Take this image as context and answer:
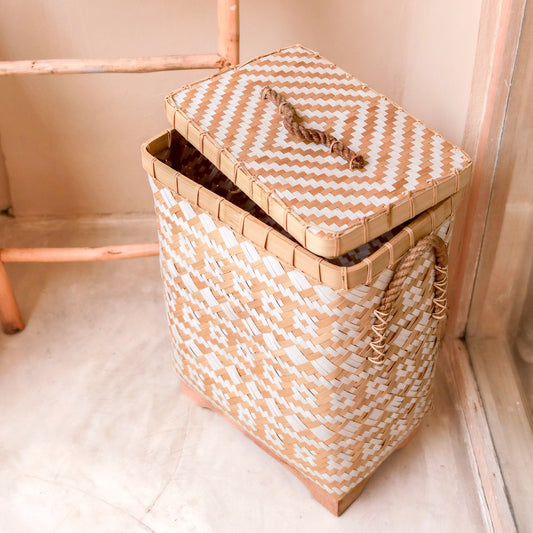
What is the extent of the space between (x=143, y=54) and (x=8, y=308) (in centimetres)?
52

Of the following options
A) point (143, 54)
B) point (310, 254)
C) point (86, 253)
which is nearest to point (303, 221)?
point (310, 254)

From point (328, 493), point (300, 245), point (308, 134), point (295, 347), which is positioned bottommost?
point (328, 493)

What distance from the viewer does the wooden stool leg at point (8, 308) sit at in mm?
1232

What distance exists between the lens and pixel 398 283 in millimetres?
797

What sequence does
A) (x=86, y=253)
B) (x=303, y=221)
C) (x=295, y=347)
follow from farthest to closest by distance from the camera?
(x=86, y=253) < (x=295, y=347) < (x=303, y=221)

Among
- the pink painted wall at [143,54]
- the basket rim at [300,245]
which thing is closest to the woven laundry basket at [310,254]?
the basket rim at [300,245]

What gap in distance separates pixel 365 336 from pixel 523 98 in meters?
0.42

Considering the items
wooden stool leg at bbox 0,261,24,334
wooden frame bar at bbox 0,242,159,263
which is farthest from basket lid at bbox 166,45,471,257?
wooden stool leg at bbox 0,261,24,334

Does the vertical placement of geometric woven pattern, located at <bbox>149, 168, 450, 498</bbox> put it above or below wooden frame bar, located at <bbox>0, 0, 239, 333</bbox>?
below

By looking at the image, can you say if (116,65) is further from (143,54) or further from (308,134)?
(308,134)

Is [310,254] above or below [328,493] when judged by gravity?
above

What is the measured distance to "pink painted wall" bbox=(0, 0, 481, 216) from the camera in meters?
1.15

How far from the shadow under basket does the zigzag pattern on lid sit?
0.05 meters

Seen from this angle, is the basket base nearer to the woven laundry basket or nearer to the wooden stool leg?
the woven laundry basket
